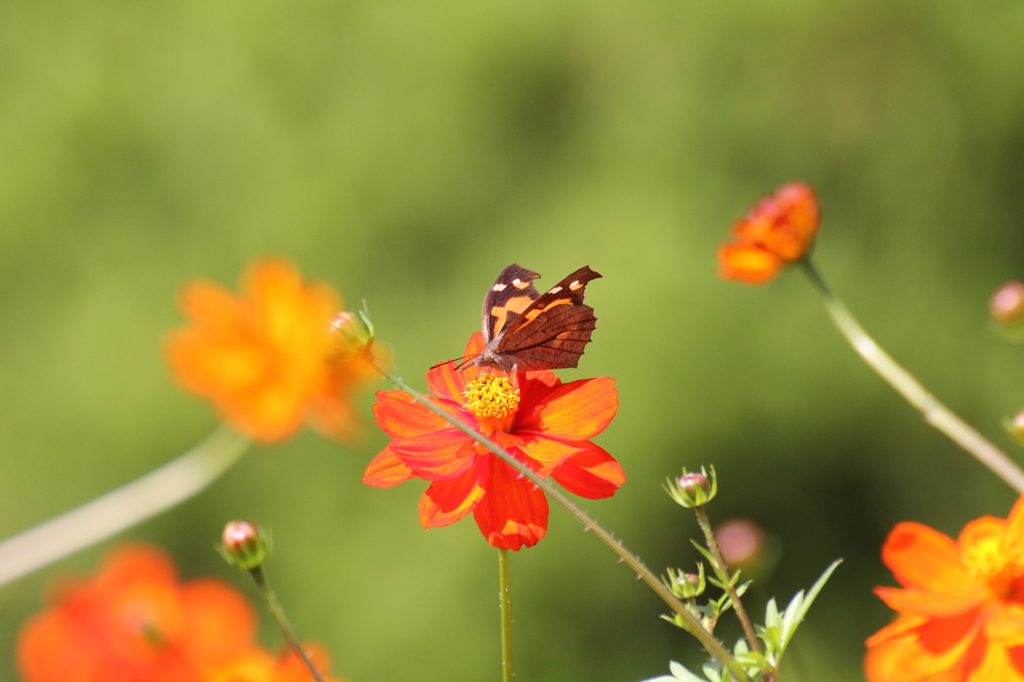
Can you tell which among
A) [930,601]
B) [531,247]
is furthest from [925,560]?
[531,247]

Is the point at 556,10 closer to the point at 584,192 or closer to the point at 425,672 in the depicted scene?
the point at 584,192

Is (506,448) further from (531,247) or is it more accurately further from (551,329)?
(531,247)

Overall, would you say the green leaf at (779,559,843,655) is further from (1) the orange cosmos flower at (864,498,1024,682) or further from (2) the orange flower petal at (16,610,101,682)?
(2) the orange flower petal at (16,610,101,682)

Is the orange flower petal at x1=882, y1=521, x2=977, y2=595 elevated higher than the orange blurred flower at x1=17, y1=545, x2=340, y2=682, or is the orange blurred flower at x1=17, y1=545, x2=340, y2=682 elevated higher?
the orange flower petal at x1=882, y1=521, x2=977, y2=595

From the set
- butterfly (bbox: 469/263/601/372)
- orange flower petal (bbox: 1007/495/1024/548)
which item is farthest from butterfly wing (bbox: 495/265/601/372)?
orange flower petal (bbox: 1007/495/1024/548)

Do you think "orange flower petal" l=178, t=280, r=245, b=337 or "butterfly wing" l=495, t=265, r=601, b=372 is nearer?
"butterfly wing" l=495, t=265, r=601, b=372

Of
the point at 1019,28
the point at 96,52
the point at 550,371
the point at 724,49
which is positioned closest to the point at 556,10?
the point at 724,49

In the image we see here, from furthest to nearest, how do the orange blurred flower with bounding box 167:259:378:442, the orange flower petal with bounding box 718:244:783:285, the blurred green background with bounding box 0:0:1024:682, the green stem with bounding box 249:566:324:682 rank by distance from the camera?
the blurred green background with bounding box 0:0:1024:682, the orange blurred flower with bounding box 167:259:378:442, the orange flower petal with bounding box 718:244:783:285, the green stem with bounding box 249:566:324:682

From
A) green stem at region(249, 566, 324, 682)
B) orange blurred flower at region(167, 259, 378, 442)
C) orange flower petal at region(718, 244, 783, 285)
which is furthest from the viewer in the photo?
orange blurred flower at region(167, 259, 378, 442)
